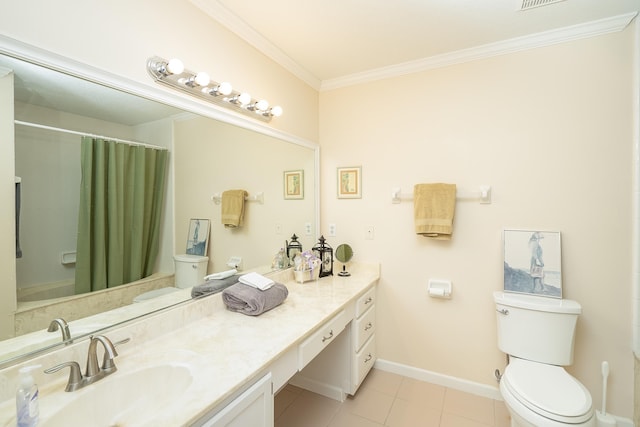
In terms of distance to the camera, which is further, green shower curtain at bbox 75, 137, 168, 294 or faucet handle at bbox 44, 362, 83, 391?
green shower curtain at bbox 75, 137, 168, 294

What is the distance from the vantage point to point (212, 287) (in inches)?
62.3

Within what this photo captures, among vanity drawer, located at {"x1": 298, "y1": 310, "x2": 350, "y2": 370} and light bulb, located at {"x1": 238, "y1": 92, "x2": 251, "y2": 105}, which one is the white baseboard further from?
light bulb, located at {"x1": 238, "y1": 92, "x2": 251, "y2": 105}

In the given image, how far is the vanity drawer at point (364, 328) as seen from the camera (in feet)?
6.48

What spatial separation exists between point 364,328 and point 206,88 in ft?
6.07

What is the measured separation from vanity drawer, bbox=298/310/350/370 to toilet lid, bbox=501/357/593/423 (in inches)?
36.0

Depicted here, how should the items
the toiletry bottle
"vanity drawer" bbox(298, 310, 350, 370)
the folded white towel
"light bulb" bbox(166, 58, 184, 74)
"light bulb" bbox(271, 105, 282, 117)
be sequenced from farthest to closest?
"light bulb" bbox(271, 105, 282, 117)
the folded white towel
"vanity drawer" bbox(298, 310, 350, 370)
"light bulb" bbox(166, 58, 184, 74)
the toiletry bottle

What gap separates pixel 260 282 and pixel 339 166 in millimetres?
1293

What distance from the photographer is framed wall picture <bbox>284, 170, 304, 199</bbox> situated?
2.28 m

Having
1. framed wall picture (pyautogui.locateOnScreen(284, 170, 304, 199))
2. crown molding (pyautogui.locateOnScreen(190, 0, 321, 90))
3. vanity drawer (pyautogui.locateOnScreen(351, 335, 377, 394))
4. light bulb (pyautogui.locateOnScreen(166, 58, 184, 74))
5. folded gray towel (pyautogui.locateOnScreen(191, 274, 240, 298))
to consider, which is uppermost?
crown molding (pyautogui.locateOnScreen(190, 0, 321, 90))

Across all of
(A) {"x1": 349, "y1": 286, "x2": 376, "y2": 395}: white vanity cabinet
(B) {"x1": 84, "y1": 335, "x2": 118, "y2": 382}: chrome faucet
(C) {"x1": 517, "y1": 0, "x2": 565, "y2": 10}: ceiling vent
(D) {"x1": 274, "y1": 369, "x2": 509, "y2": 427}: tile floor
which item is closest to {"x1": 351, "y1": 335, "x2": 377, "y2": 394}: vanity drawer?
(A) {"x1": 349, "y1": 286, "x2": 376, "y2": 395}: white vanity cabinet

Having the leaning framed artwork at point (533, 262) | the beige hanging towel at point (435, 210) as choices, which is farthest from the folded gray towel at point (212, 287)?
the leaning framed artwork at point (533, 262)

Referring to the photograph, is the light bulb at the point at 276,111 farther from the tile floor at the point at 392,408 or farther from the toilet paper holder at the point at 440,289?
the tile floor at the point at 392,408

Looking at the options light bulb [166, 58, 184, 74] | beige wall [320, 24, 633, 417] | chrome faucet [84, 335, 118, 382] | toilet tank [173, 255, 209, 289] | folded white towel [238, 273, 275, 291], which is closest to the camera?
chrome faucet [84, 335, 118, 382]

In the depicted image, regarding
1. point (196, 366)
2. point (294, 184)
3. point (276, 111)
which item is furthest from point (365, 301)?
point (276, 111)
